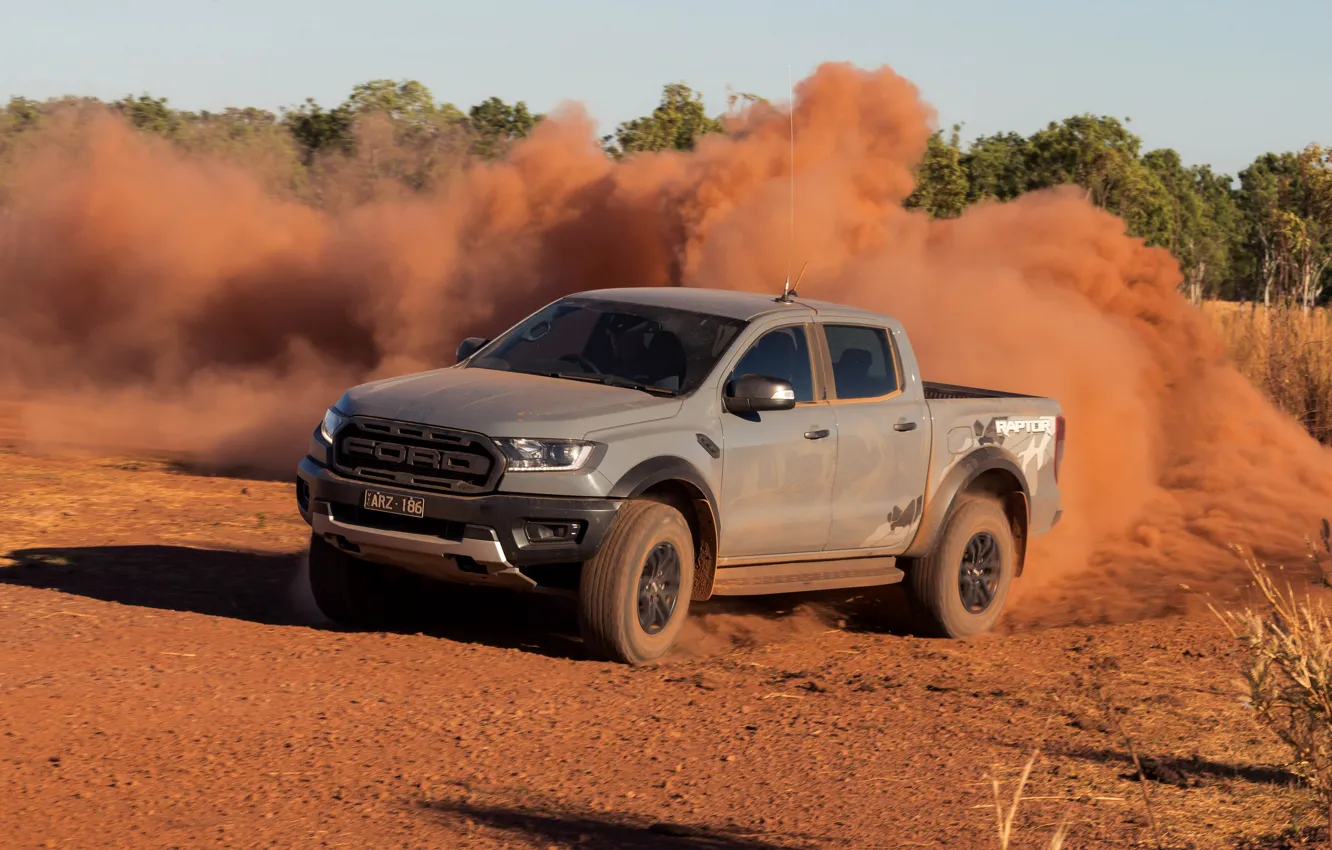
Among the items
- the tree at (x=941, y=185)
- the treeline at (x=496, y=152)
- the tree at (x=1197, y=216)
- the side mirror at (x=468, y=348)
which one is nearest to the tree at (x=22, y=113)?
the treeline at (x=496, y=152)

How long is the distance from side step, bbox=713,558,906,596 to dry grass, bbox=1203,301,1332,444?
11354 millimetres

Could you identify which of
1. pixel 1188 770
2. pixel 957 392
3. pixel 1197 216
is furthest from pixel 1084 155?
pixel 1188 770

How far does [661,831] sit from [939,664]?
3664 mm

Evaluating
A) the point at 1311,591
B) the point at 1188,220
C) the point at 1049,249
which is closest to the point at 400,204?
the point at 1049,249

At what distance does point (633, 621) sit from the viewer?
8.05 meters

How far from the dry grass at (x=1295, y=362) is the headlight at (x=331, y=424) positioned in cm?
1392

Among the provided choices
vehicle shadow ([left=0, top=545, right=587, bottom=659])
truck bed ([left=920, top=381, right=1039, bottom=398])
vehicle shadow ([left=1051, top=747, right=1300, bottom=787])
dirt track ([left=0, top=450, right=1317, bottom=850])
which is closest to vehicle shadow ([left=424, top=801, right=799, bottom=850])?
dirt track ([left=0, top=450, right=1317, bottom=850])

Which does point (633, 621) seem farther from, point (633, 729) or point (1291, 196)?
point (1291, 196)

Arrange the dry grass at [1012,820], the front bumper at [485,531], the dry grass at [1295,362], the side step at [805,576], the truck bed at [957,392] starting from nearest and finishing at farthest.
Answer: the dry grass at [1012,820], the front bumper at [485,531], the side step at [805,576], the truck bed at [957,392], the dry grass at [1295,362]

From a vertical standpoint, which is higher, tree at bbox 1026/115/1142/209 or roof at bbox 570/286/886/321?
tree at bbox 1026/115/1142/209

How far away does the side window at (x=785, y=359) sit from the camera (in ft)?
29.1

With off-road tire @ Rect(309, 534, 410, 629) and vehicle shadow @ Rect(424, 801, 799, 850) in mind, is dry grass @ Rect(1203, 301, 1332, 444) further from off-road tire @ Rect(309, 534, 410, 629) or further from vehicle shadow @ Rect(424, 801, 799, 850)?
vehicle shadow @ Rect(424, 801, 799, 850)

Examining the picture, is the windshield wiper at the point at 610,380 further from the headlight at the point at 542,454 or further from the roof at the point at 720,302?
the headlight at the point at 542,454

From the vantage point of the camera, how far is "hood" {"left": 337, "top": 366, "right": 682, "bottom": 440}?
789cm
